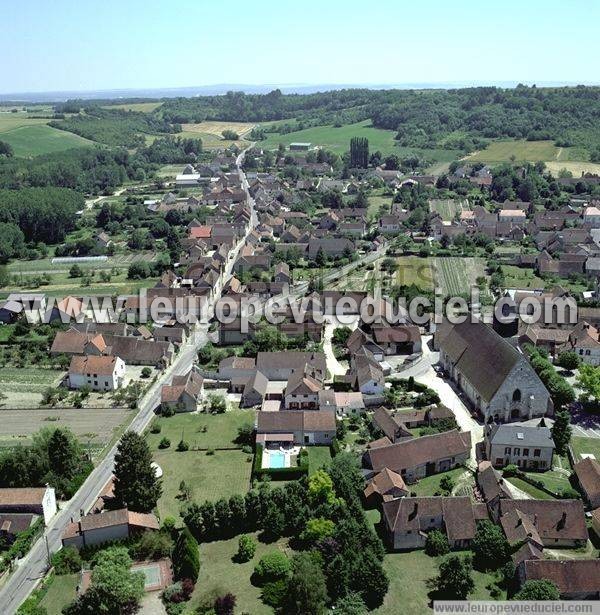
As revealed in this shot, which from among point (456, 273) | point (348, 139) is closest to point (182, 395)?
point (456, 273)

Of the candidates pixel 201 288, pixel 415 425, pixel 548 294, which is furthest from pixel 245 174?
pixel 415 425

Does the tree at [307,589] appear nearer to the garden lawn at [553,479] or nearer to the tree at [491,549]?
the tree at [491,549]

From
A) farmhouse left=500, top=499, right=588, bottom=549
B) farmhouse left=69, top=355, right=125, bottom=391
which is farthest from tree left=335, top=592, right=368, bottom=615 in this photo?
farmhouse left=69, top=355, right=125, bottom=391

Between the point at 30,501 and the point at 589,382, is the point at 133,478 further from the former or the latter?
the point at 589,382

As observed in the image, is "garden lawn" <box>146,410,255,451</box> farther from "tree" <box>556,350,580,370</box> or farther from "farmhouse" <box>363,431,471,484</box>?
"tree" <box>556,350,580,370</box>

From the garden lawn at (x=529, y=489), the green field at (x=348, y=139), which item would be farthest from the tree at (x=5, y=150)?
the garden lawn at (x=529, y=489)
